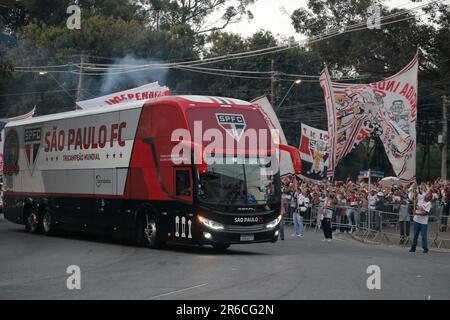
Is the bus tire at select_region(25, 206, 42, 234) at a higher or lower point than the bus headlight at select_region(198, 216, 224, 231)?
lower

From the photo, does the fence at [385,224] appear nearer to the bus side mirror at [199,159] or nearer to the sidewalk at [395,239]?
the sidewalk at [395,239]

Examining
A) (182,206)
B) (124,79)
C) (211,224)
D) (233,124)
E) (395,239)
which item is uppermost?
(124,79)

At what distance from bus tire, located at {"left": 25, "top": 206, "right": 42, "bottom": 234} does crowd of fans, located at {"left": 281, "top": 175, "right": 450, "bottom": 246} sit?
892 cm

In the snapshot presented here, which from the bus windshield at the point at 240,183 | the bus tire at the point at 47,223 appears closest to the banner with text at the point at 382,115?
the bus windshield at the point at 240,183

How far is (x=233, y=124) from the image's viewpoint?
820 inches

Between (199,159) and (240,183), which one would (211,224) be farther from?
(199,159)

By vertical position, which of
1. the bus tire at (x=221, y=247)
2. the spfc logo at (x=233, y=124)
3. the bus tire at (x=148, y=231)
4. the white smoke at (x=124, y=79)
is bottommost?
the bus tire at (x=221, y=247)

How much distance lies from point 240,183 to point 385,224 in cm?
987

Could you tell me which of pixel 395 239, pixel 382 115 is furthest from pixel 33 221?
pixel 382 115

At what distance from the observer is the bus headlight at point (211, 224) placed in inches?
783

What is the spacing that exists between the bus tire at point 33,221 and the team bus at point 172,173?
208 cm

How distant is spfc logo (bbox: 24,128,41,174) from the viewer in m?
27.8

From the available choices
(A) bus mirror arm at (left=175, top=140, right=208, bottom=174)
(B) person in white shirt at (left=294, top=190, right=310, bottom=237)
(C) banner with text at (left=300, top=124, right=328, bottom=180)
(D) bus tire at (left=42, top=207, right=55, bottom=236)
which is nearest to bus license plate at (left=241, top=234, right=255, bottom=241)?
(A) bus mirror arm at (left=175, top=140, right=208, bottom=174)

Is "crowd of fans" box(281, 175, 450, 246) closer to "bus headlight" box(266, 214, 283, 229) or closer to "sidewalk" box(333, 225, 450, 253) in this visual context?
"sidewalk" box(333, 225, 450, 253)
